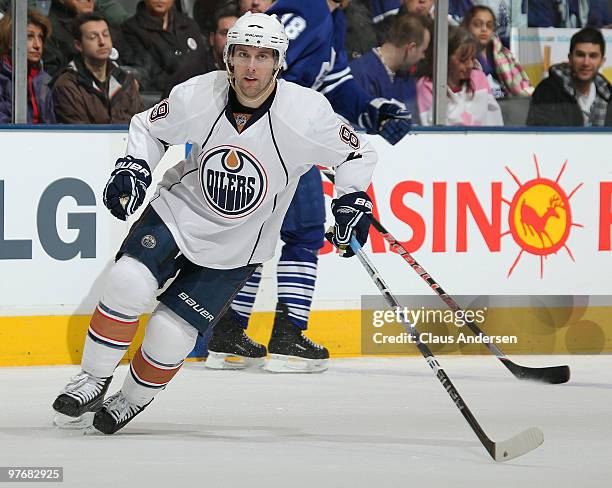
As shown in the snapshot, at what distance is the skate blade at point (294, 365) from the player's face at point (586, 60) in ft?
5.06

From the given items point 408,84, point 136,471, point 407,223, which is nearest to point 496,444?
point 136,471

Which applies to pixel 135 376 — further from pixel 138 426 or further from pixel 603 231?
pixel 603 231

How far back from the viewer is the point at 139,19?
500cm

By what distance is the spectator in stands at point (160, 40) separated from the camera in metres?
5.00

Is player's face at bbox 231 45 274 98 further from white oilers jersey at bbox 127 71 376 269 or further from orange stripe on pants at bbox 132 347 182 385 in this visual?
orange stripe on pants at bbox 132 347 182 385

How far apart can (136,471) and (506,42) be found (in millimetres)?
2786

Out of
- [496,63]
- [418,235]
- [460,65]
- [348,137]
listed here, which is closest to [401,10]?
[460,65]

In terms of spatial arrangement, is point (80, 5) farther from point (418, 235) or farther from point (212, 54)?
point (418, 235)

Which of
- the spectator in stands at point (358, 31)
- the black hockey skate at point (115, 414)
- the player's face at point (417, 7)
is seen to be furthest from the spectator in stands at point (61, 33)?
the black hockey skate at point (115, 414)

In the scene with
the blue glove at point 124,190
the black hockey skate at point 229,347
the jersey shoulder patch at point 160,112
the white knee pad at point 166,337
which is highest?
the jersey shoulder patch at point 160,112

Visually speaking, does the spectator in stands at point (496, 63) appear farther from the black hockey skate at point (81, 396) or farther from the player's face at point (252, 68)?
the black hockey skate at point (81, 396)

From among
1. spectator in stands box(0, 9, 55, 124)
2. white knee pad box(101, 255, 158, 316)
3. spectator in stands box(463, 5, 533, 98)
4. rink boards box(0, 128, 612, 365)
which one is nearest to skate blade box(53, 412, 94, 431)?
white knee pad box(101, 255, 158, 316)

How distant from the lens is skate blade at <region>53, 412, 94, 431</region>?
371cm

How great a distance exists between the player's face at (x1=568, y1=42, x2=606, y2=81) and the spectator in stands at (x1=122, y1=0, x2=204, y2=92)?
1436 millimetres
